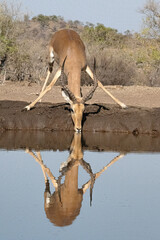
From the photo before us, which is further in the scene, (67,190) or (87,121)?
(87,121)

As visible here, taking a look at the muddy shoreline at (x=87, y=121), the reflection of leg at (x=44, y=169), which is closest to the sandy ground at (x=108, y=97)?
the muddy shoreline at (x=87, y=121)

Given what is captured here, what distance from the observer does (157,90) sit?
2097 centimetres

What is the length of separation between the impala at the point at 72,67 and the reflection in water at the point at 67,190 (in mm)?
1600

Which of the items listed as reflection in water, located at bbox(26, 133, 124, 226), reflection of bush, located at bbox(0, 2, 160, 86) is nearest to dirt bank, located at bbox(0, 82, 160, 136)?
reflection in water, located at bbox(26, 133, 124, 226)

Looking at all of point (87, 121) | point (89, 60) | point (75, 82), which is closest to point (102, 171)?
point (75, 82)

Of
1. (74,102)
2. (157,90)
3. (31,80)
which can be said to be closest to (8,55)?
(31,80)

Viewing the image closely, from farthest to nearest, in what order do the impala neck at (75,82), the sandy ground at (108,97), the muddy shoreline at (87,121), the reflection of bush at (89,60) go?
the reflection of bush at (89,60), the sandy ground at (108,97), the muddy shoreline at (87,121), the impala neck at (75,82)

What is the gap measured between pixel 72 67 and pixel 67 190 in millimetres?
5866

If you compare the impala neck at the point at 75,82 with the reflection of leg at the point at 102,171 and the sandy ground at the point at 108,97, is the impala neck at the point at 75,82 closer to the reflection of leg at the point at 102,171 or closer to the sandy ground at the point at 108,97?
the reflection of leg at the point at 102,171

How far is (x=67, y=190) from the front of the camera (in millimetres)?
7988

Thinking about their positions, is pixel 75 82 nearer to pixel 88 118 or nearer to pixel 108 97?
pixel 88 118

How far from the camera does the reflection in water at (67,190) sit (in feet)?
22.0

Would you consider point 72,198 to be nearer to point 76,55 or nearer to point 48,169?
point 48,169

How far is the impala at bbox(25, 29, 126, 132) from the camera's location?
12.5m
